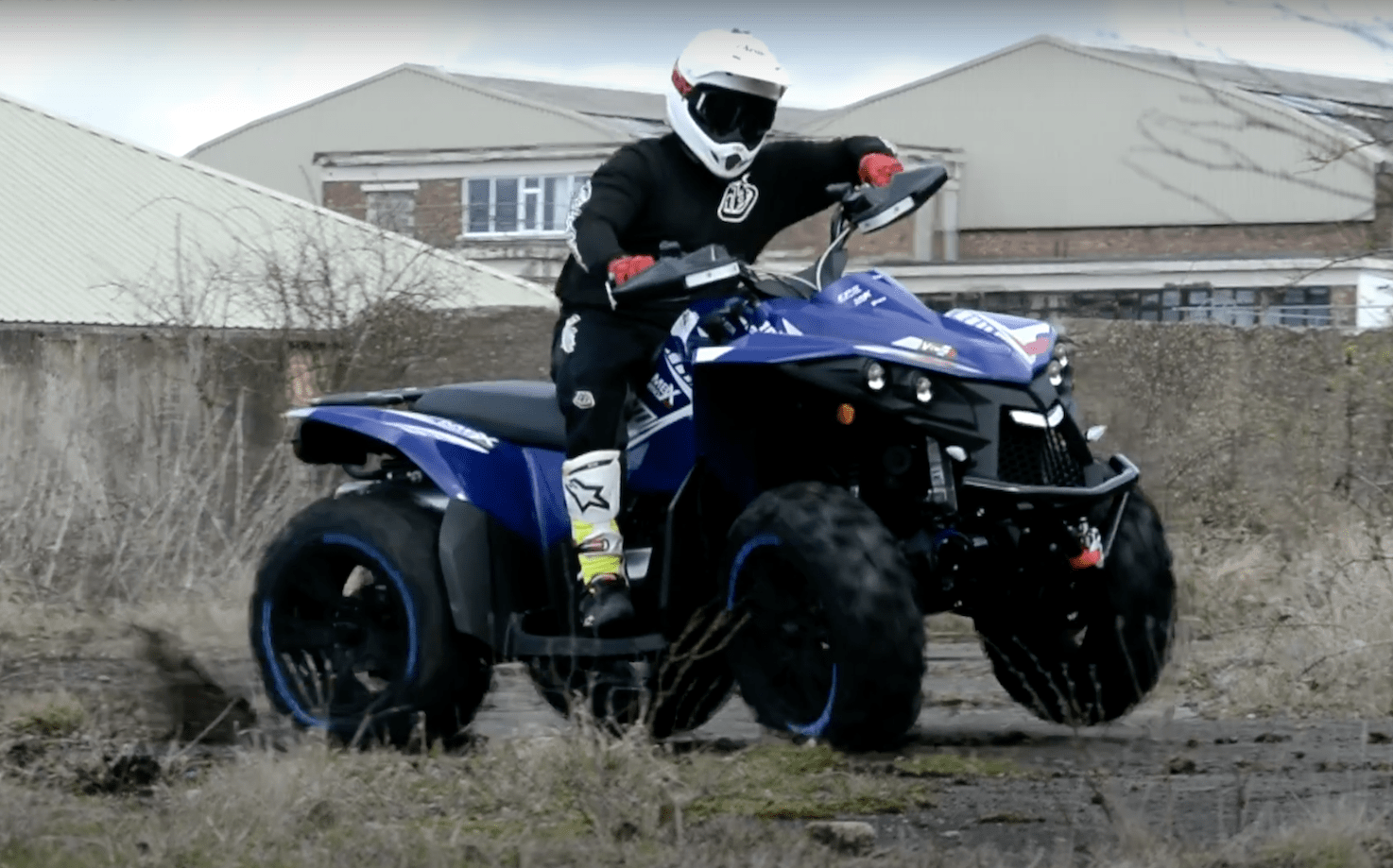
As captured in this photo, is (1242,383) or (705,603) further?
(1242,383)

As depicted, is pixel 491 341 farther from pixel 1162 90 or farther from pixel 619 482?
pixel 1162 90

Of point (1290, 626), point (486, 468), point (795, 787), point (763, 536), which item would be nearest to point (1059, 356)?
point (763, 536)

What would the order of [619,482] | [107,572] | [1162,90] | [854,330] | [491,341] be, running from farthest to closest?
1. [1162,90]
2. [491,341]
3. [107,572]
4. [619,482]
5. [854,330]

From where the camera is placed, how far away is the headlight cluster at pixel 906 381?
7.45m

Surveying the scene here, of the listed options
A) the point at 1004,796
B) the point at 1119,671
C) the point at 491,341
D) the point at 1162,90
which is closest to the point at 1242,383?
the point at 491,341

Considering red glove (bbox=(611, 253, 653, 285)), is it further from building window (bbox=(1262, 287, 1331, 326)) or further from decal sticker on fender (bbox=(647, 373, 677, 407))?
building window (bbox=(1262, 287, 1331, 326))

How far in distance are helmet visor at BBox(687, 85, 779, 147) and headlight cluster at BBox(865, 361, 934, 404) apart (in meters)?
1.10

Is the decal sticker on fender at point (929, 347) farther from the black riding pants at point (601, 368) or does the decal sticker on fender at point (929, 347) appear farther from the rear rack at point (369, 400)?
the rear rack at point (369, 400)

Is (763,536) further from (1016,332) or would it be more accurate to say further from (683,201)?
(683,201)

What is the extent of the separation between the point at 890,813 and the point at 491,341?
35.5ft

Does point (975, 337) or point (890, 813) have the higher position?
point (975, 337)

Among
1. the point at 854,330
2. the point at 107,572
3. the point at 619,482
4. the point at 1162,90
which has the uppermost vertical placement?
the point at 1162,90

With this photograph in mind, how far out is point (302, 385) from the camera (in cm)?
1742

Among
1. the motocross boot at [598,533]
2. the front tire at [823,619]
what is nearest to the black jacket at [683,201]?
the motocross boot at [598,533]
